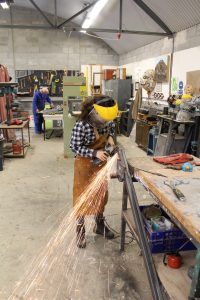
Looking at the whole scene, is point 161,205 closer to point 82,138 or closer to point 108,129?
point 82,138

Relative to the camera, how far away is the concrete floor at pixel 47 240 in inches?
79.1

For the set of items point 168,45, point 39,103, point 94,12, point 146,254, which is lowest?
point 146,254

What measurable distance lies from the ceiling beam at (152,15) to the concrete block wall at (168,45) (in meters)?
0.23

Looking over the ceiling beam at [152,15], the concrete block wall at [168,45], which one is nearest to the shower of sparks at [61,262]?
the concrete block wall at [168,45]

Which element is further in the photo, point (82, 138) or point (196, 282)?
point (82, 138)

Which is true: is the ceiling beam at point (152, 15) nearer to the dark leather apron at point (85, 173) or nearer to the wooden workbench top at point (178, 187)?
the dark leather apron at point (85, 173)

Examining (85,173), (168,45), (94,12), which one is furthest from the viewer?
(94,12)

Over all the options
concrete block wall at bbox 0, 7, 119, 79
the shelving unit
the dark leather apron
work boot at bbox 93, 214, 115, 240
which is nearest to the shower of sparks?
the dark leather apron

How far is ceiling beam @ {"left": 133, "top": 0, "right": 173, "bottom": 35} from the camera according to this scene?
5.42 metres

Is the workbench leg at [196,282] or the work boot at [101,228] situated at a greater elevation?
the workbench leg at [196,282]

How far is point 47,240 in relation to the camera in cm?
259

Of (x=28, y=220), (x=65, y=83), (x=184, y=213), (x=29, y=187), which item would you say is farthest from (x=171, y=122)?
(x=184, y=213)

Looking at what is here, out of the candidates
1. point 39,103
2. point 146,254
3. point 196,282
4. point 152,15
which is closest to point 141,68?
point 152,15

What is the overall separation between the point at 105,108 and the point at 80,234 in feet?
3.81
